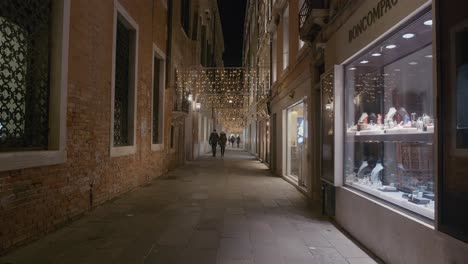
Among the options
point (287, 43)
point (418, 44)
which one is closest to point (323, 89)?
point (418, 44)

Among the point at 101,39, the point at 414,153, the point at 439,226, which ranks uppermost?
the point at 101,39

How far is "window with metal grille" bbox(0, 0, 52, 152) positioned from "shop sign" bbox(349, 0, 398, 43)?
4966 mm

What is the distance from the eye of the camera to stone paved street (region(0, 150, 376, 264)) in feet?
15.4

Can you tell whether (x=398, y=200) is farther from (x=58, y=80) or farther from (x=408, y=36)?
(x=58, y=80)

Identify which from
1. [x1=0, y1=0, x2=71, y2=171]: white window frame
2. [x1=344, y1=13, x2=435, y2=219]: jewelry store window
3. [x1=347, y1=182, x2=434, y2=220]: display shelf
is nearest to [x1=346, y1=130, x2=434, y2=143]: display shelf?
[x1=344, y1=13, x2=435, y2=219]: jewelry store window

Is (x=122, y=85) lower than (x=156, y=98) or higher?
lower

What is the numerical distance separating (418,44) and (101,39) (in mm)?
6075

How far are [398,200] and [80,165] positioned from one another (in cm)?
548

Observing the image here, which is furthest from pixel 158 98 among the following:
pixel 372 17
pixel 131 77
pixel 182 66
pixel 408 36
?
pixel 408 36

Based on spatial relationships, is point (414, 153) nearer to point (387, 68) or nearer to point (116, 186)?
point (387, 68)

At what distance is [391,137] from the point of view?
5562mm

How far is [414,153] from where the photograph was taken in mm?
5184

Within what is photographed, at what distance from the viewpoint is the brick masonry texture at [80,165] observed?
497 centimetres

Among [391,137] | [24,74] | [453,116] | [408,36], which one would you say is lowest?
[391,137]
